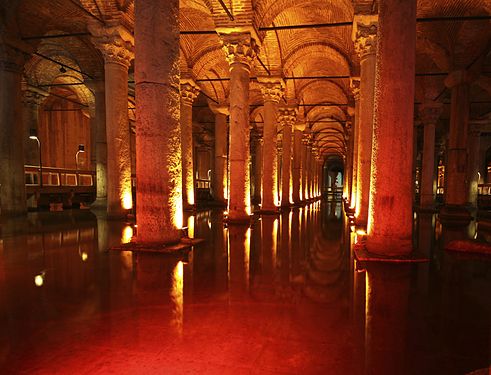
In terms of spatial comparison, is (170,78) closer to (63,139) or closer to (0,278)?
(0,278)

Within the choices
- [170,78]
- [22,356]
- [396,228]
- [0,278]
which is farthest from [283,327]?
[170,78]

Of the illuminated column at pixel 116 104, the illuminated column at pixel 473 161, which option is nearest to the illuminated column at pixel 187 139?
the illuminated column at pixel 116 104

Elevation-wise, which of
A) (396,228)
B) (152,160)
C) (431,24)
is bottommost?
(396,228)

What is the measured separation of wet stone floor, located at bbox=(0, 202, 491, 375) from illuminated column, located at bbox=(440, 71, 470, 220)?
7.35 m

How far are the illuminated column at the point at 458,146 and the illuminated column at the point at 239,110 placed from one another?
25.3 feet

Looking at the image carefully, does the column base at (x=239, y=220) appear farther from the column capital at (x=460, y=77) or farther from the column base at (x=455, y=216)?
the column capital at (x=460, y=77)

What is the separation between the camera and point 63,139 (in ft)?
80.9

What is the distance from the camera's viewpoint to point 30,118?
17141 millimetres

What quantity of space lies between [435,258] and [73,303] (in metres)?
5.62

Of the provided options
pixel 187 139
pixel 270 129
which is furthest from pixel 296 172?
pixel 187 139

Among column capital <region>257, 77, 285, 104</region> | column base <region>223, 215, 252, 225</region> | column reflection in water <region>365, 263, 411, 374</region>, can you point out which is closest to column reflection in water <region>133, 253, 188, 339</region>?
column reflection in water <region>365, 263, 411, 374</region>

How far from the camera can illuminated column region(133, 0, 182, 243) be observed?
5727 mm

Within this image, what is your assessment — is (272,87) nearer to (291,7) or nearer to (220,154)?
(291,7)

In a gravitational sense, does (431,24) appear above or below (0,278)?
above
